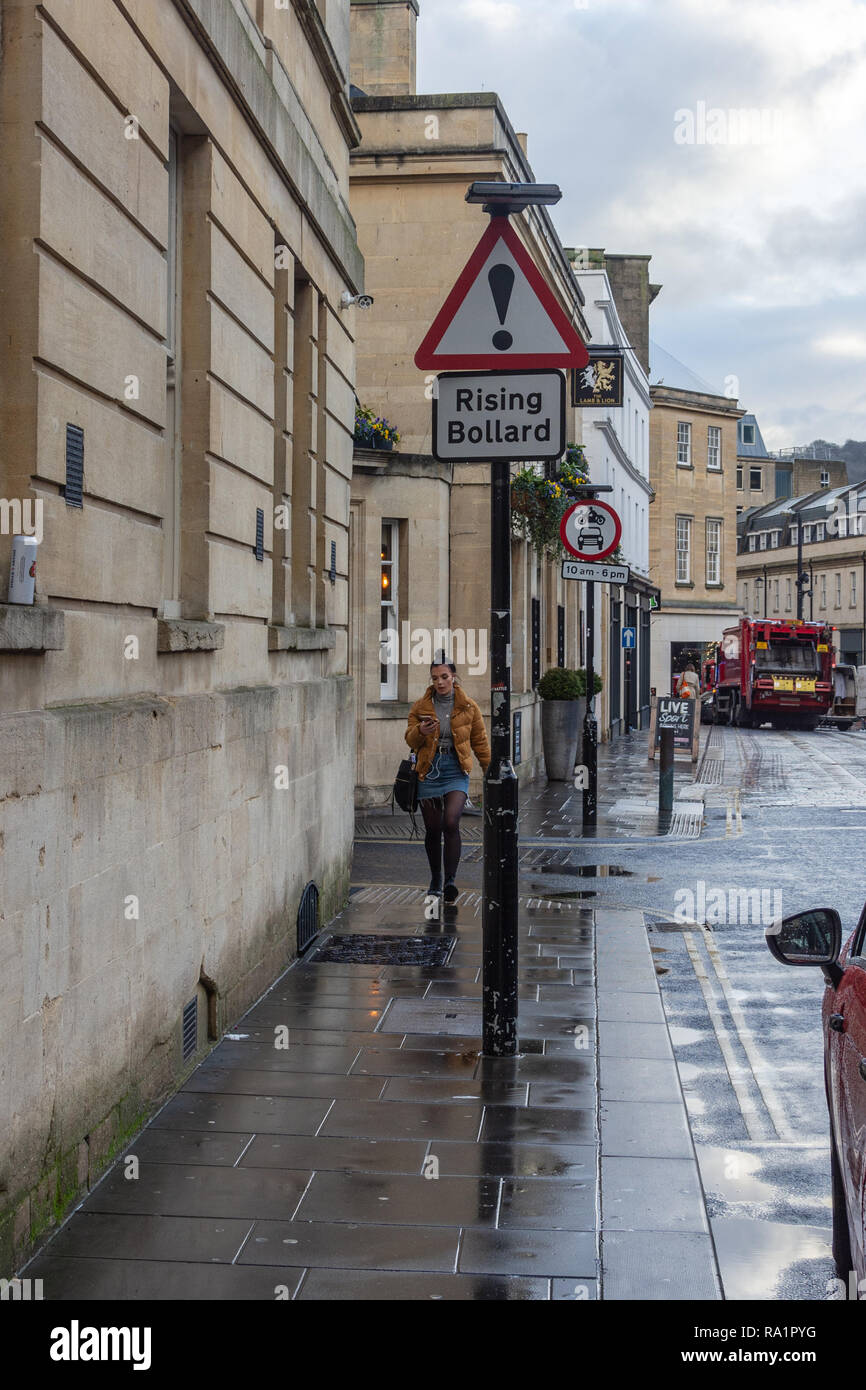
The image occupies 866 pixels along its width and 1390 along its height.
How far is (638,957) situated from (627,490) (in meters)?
38.7

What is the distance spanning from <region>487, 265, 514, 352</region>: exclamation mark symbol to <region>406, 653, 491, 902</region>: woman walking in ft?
15.9

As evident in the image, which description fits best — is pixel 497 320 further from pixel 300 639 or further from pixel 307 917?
pixel 307 917

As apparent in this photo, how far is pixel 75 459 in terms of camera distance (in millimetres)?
5184

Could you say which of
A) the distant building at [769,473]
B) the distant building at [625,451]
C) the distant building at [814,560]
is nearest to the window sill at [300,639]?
the distant building at [625,451]

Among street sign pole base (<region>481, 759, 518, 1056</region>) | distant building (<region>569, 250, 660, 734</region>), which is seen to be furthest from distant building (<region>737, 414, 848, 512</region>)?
street sign pole base (<region>481, 759, 518, 1056</region>)

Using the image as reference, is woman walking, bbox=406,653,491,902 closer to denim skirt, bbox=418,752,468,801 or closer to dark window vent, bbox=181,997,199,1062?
denim skirt, bbox=418,752,468,801

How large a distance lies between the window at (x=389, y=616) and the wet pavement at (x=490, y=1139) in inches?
323

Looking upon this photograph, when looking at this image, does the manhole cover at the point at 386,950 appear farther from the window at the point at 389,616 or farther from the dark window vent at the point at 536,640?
the dark window vent at the point at 536,640

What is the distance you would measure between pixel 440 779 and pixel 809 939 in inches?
298

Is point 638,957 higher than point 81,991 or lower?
lower

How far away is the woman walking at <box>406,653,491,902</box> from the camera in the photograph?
38.2 feet

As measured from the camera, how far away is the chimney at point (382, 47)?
21578 mm

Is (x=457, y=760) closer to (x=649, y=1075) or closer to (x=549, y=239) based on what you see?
(x=649, y=1075)
